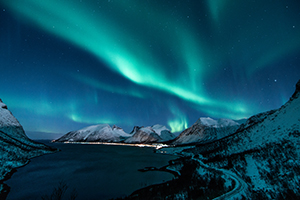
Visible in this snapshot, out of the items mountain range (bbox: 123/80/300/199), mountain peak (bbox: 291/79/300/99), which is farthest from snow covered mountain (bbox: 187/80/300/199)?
mountain peak (bbox: 291/79/300/99)

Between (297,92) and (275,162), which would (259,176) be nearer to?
(275,162)

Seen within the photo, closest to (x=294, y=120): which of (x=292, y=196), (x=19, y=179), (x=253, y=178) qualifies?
(x=253, y=178)

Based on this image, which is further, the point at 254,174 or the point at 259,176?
the point at 254,174

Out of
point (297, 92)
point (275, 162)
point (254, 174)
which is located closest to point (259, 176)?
point (254, 174)

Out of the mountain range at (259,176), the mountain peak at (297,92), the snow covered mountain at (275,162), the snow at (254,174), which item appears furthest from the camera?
the mountain peak at (297,92)

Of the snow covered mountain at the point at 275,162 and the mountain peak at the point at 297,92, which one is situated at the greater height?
the mountain peak at the point at 297,92

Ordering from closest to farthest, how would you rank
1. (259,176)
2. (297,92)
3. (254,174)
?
(259,176), (254,174), (297,92)

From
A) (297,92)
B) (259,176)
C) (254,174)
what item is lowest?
(259,176)

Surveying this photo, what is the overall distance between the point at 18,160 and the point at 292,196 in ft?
282

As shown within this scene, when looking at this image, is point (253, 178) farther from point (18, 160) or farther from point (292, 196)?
point (18, 160)

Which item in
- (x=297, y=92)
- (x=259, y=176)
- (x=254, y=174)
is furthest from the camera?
(x=297, y=92)

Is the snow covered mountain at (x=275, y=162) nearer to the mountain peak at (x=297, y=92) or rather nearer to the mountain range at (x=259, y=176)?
the mountain range at (x=259, y=176)

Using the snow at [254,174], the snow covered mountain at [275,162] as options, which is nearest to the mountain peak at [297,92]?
the snow covered mountain at [275,162]

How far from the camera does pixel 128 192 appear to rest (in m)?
30.6
